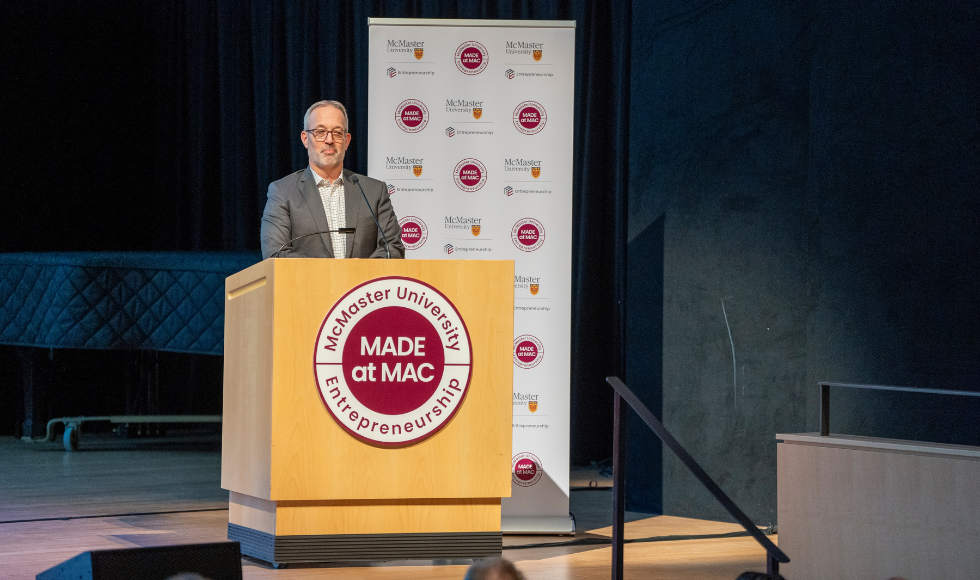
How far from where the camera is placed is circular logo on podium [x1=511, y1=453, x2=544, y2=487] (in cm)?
466

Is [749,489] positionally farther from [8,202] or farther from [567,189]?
[8,202]

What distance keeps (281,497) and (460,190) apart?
6.13 feet

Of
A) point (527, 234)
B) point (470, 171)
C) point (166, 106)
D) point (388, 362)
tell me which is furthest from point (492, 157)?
point (166, 106)

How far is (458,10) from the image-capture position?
295 inches

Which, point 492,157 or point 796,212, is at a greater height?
point 492,157

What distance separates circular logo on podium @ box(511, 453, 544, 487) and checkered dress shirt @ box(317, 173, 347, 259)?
139 cm

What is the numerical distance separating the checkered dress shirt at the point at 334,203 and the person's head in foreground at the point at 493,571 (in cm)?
226

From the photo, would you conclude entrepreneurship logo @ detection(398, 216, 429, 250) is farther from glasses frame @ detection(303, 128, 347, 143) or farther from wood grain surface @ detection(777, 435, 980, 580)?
wood grain surface @ detection(777, 435, 980, 580)

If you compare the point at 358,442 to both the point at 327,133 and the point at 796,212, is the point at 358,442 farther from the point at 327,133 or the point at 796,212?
the point at 796,212

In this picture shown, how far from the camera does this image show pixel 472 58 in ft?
15.5

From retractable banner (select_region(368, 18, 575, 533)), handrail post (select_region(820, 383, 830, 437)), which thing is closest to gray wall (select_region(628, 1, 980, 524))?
retractable banner (select_region(368, 18, 575, 533))

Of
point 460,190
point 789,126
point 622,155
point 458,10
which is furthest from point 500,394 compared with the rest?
point 458,10

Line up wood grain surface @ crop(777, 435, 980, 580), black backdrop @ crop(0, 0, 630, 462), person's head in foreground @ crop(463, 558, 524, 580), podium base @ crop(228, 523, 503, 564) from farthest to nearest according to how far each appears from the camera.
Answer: black backdrop @ crop(0, 0, 630, 462) → podium base @ crop(228, 523, 503, 564) → wood grain surface @ crop(777, 435, 980, 580) → person's head in foreground @ crop(463, 558, 524, 580)

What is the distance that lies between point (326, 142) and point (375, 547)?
1386mm
